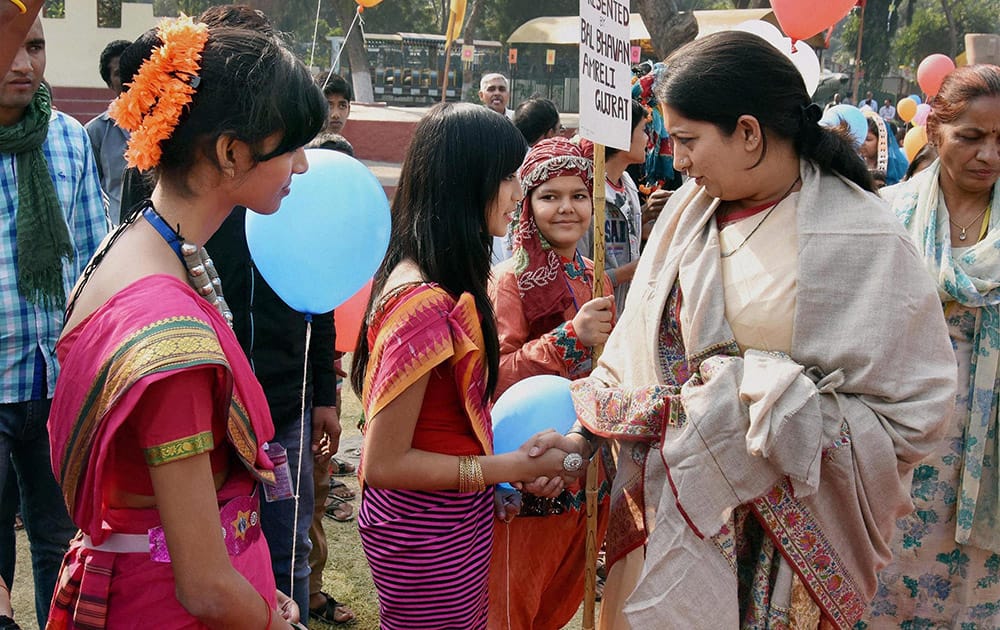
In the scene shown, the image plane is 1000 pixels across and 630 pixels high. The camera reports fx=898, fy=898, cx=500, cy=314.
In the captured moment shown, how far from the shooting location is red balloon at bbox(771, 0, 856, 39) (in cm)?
615

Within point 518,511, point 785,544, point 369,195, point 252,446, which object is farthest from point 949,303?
point 252,446

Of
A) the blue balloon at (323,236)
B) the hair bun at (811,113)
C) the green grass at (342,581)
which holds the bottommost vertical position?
the green grass at (342,581)

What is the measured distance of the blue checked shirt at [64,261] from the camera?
285 centimetres

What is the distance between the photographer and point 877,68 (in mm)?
33688

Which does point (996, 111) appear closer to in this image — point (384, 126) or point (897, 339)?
point (897, 339)

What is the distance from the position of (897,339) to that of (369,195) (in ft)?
4.87

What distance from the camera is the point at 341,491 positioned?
16.4 ft

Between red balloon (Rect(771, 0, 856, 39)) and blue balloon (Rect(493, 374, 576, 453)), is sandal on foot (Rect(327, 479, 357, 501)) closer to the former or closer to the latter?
blue balloon (Rect(493, 374, 576, 453))

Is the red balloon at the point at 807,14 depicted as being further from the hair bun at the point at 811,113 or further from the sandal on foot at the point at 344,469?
the hair bun at the point at 811,113

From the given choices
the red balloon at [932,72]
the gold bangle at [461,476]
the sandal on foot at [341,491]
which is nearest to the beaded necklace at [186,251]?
the gold bangle at [461,476]

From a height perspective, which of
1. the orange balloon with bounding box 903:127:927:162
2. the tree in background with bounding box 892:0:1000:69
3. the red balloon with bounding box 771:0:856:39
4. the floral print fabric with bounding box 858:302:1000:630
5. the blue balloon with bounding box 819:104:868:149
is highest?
the tree in background with bounding box 892:0:1000:69

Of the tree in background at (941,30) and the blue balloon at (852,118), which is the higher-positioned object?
the tree in background at (941,30)

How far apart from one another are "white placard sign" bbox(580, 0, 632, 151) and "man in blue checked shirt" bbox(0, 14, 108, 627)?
68.9 inches

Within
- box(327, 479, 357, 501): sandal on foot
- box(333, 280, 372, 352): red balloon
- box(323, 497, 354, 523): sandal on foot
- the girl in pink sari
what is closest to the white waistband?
the girl in pink sari
